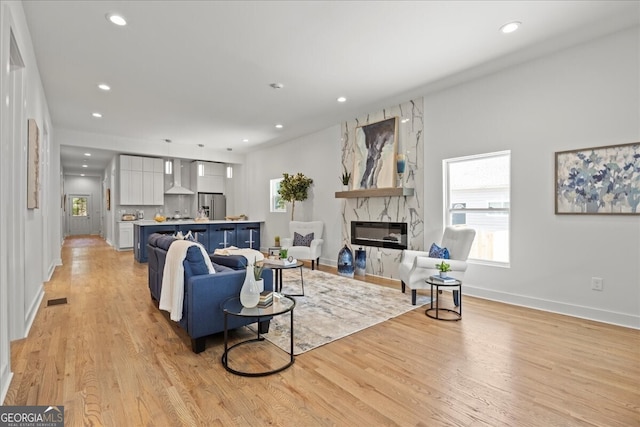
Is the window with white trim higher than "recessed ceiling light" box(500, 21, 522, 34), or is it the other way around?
"recessed ceiling light" box(500, 21, 522, 34)

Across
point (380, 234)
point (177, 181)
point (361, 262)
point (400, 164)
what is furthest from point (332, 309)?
point (177, 181)

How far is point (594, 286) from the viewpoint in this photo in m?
3.32

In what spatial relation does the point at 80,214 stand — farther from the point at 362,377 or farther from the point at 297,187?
the point at 362,377

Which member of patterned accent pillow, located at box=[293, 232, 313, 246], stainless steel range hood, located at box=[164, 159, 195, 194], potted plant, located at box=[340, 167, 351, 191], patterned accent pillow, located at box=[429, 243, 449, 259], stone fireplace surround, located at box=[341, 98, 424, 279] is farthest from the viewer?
stainless steel range hood, located at box=[164, 159, 195, 194]

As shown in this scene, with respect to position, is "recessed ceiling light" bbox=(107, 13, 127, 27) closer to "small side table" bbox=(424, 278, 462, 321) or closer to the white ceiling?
the white ceiling

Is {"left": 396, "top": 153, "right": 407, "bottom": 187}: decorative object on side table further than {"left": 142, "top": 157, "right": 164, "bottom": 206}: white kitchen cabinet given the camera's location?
No

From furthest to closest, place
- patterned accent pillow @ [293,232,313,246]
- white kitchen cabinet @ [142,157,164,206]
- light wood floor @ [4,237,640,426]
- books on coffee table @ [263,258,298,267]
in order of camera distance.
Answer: white kitchen cabinet @ [142,157,164,206]
patterned accent pillow @ [293,232,313,246]
books on coffee table @ [263,258,298,267]
light wood floor @ [4,237,640,426]

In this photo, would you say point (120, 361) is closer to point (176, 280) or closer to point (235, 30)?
point (176, 280)

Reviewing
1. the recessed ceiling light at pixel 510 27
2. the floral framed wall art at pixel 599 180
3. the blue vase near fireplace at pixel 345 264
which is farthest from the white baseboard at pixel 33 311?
the floral framed wall art at pixel 599 180

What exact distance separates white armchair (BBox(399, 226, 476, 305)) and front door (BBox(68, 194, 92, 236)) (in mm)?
15857

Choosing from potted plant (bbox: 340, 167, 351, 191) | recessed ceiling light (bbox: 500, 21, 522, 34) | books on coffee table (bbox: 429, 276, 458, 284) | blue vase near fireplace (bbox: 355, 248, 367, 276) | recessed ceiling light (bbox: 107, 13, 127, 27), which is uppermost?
recessed ceiling light (bbox: 107, 13, 127, 27)

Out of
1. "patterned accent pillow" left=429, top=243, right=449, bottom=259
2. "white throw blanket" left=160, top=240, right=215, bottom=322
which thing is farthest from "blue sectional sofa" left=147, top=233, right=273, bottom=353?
"patterned accent pillow" left=429, top=243, right=449, bottom=259

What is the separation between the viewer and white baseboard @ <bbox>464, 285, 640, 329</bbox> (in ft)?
10.3

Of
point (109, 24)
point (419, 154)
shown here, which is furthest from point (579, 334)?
point (109, 24)
